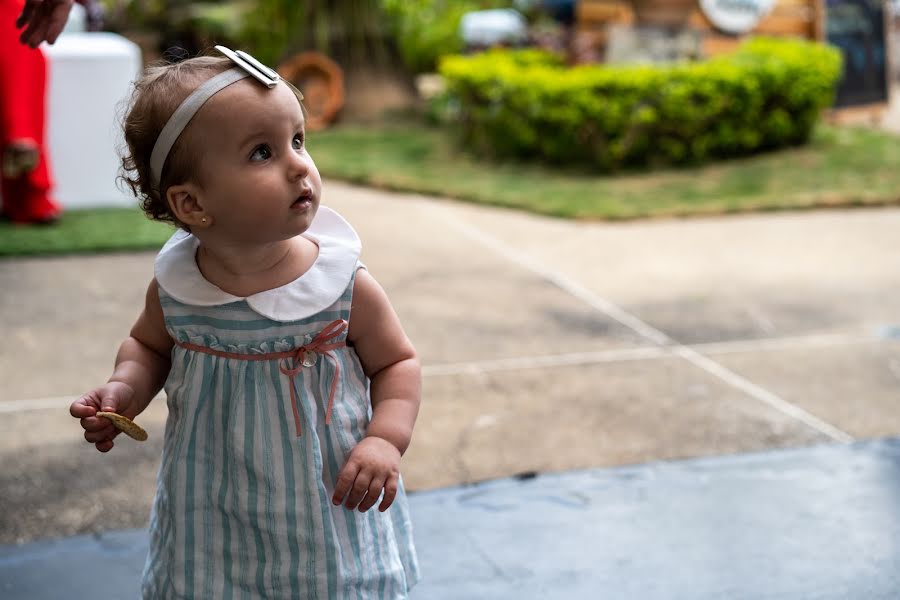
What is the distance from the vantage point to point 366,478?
1681 mm

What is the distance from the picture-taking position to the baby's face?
162 centimetres

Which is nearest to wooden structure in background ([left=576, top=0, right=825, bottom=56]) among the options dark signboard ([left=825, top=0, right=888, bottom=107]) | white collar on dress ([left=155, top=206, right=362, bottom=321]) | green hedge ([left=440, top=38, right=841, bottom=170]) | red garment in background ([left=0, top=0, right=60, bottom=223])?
dark signboard ([left=825, top=0, right=888, bottom=107])

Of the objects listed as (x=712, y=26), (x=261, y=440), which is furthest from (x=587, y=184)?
(x=261, y=440)

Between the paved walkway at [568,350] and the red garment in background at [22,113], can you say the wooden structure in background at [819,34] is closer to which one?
the paved walkway at [568,350]

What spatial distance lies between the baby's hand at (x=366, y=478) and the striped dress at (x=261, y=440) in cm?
10

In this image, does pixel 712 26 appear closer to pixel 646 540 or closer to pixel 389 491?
pixel 646 540

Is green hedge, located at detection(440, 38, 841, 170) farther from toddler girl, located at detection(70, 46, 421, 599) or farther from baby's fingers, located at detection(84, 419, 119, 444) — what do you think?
baby's fingers, located at detection(84, 419, 119, 444)

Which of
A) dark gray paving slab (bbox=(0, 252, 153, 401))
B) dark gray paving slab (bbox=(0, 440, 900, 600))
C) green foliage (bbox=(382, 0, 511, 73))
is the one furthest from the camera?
green foliage (bbox=(382, 0, 511, 73))

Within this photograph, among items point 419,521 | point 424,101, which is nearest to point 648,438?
point 419,521

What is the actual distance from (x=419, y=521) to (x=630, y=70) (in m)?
5.23

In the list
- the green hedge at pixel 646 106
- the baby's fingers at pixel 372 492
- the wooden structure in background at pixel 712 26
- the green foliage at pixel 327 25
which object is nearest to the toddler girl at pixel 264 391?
the baby's fingers at pixel 372 492

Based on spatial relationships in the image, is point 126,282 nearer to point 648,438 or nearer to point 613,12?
point 648,438

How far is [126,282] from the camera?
4.64 meters

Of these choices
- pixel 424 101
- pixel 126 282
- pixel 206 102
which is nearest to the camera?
pixel 206 102
